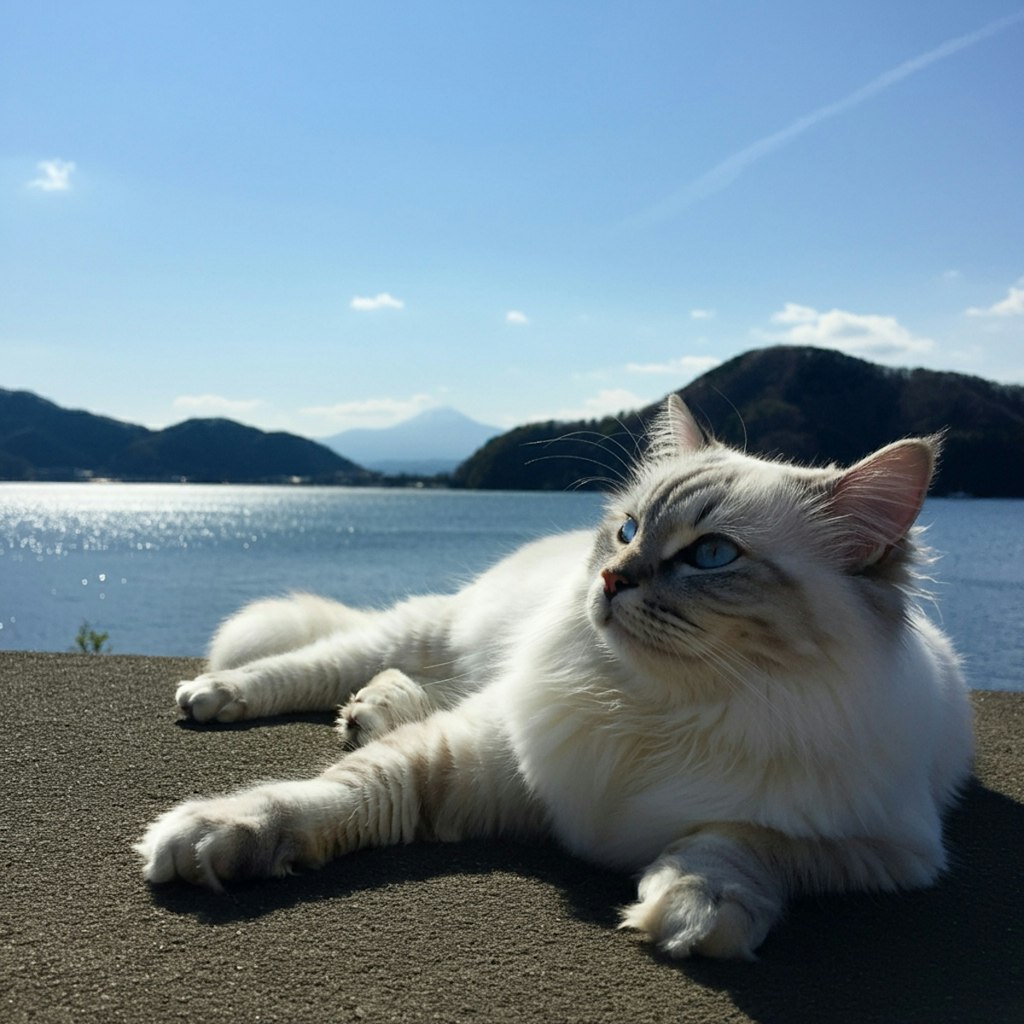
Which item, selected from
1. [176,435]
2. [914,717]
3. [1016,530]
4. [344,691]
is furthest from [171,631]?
[176,435]

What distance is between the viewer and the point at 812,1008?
1166mm

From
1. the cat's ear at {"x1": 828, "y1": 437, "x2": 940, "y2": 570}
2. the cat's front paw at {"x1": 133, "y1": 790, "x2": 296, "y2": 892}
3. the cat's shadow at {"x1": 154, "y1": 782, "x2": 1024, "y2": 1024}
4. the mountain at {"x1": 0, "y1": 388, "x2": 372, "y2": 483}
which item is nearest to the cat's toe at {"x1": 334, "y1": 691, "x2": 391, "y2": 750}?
the cat's shadow at {"x1": 154, "y1": 782, "x2": 1024, "y2": 1024}

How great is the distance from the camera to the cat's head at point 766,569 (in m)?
1.50

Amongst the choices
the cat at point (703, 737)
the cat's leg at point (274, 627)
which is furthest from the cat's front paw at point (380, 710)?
the cat's leg at point (274, 627)

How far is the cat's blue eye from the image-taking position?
1.57m

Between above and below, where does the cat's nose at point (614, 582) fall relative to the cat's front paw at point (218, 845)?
above

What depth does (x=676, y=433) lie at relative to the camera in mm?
2193

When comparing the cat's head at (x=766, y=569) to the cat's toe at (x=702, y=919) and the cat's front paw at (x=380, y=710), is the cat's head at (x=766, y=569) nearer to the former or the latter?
the cat's toe at (x=702, y=919)

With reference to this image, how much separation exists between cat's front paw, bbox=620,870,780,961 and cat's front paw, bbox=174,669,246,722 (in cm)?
160

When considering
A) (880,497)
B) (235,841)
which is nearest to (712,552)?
(880,497)

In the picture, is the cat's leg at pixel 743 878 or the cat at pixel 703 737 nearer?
the cat's leg at pixel 743 878

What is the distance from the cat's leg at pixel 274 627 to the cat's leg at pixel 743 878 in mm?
1881

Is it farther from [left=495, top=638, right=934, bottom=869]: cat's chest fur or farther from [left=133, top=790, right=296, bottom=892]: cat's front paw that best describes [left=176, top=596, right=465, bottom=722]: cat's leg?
[left=133, top=790, right=296, bottom=892]: cat's front paw

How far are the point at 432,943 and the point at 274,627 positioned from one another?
189 cm
